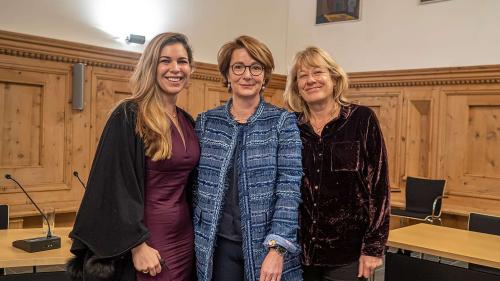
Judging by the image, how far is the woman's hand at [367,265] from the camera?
6.80 feet

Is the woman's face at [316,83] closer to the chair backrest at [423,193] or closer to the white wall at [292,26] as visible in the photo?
the white wall at [292,26]

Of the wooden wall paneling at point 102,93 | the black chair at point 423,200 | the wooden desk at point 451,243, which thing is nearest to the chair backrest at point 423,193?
the black chair at point 423,200

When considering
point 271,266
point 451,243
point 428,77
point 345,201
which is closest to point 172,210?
point 271,266

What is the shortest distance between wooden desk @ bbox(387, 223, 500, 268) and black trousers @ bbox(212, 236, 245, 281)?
1485 mm

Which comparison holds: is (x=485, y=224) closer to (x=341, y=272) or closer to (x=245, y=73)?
(x=341, y=272)

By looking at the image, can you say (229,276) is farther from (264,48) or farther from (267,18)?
(267,18)

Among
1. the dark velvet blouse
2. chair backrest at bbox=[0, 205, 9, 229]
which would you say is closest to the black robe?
the dark velvet blouse

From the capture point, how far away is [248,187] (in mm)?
1954

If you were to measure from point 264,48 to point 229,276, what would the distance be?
92 cm

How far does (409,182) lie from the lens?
614cm

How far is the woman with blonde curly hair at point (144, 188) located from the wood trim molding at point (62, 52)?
3.59 metres

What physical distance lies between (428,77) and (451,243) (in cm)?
386

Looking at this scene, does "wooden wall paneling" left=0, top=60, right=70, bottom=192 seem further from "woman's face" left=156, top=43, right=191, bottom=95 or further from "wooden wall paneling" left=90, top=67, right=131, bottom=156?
"woman's face" left=156, top=43, right=191, bottom=95

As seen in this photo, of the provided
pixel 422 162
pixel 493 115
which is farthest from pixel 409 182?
pixel 493 115
